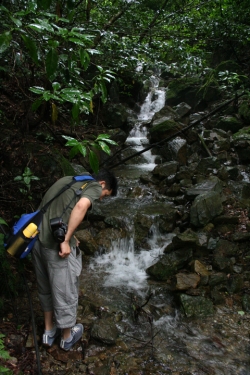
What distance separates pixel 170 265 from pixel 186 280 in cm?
47

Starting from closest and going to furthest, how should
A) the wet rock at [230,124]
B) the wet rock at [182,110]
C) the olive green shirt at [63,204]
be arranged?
the olive green shirt at [63,204] → the wet rock at [230,124] → the wet rock at [182,110]

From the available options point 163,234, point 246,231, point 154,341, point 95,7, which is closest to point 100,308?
point 154,341

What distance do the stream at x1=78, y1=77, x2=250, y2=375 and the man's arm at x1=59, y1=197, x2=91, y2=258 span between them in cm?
148

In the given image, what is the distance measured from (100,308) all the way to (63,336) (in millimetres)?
1046

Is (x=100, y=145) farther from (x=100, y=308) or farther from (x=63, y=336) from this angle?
(x=100, y=308)

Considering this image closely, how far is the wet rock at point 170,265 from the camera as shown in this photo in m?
4.94

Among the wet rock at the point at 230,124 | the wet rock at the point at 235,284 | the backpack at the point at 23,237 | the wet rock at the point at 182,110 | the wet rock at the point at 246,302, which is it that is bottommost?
the wet rock at the point at 246,302

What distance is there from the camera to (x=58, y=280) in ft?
9.18

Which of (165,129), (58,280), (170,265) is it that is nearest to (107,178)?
(58,280)

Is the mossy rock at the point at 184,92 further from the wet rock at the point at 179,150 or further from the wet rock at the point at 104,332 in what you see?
the wet rock at the point at 104,332

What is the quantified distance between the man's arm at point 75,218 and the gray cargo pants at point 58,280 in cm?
13

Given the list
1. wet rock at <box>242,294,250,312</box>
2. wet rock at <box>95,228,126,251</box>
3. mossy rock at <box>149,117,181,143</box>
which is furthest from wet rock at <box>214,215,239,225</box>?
mossy rock at <box>149,117,181,143</box>

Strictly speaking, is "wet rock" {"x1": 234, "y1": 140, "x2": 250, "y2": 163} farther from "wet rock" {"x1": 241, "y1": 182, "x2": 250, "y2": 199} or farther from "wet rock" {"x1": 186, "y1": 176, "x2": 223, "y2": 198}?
"wet rock" {"x1": 186, "y1": 176, "x2": 223, "y2": 198}

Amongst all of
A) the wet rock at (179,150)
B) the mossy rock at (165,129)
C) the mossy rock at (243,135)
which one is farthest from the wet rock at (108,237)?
the mossy rock at (243,135)
